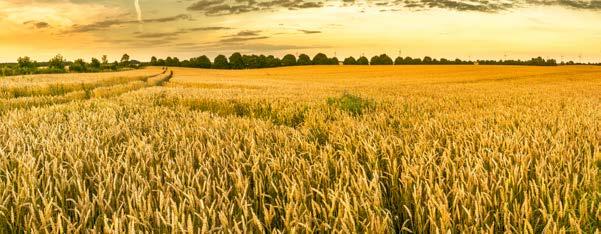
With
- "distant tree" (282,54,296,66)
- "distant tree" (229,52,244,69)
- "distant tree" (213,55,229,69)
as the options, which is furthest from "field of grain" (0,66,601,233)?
"distant tree" (213,55,229,69)

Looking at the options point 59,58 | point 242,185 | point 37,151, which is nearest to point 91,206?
point 242,185

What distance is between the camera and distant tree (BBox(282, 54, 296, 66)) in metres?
137

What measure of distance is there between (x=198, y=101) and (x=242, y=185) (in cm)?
822

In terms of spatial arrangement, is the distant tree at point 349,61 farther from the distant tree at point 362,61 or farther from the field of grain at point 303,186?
the field of grain at point 303,186

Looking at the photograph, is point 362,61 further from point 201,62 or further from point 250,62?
point 201,62

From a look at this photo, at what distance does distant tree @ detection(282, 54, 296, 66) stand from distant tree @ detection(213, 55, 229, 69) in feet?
64.2

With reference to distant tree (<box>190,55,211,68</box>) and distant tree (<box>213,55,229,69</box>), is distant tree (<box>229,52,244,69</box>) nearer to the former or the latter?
distant tree (<box>213,55,229,69</box>)

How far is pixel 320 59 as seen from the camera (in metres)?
133

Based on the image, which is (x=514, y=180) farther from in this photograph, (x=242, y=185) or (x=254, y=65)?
(x=254, y=65)

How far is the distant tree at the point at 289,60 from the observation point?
449 feet

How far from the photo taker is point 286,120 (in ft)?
21.3

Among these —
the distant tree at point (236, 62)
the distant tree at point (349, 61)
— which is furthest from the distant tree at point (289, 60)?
the distant tree at point (349, 61)

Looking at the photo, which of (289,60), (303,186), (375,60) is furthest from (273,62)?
(303,186)

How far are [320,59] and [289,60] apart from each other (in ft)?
33.8
